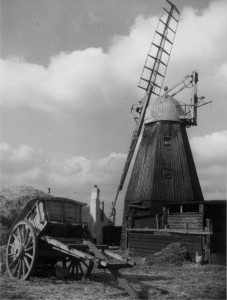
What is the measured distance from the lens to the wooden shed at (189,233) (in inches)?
639

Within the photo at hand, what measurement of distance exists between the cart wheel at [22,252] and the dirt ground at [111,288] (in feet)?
0.99

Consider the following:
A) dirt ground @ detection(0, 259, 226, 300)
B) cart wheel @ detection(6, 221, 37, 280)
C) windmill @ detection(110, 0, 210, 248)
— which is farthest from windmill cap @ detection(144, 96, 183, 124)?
cart wheel @ detection(6, 221, 37, 280)

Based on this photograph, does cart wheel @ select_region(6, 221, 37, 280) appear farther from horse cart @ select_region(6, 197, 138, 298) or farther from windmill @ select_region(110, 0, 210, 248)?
windmill @ select_region(110, 0, 210, 248)

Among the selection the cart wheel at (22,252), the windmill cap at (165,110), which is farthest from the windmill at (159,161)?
the cart wheel at (22,252)

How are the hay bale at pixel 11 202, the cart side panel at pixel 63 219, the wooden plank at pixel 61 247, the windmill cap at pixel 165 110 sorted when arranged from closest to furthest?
the wooden plank at pixel 61 247, the cart side panel at pixel 63 219, the hay bale at pixel 11 202, the windmill cap at pixel 165 110

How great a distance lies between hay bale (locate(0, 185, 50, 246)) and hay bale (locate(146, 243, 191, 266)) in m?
6.41

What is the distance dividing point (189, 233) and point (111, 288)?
906 cm

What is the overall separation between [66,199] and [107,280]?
2.64 m

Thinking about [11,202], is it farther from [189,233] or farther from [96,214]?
[96,214]

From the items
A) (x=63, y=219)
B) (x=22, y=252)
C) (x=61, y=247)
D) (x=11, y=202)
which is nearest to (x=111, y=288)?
(x=61, y=247)

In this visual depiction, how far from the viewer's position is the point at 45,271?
10.6m

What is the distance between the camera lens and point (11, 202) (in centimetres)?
1758

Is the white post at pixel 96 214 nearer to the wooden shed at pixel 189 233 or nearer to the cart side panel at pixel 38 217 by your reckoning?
the wooden shed at pixel 189 233

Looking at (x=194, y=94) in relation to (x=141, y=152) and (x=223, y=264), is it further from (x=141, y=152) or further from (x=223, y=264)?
(x=223, y=264)
